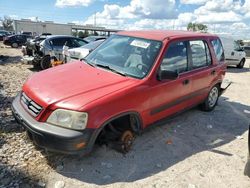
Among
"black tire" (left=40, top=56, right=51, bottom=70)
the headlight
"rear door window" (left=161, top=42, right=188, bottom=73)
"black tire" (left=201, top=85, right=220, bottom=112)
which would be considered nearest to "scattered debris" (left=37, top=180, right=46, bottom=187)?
the headlight

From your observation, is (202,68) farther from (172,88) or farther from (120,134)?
(120,134)

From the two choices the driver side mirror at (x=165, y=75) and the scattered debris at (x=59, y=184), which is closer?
the scattered debris at (x=59, y=184)

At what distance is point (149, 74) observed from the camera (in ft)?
13.0

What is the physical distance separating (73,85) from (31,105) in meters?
0.62

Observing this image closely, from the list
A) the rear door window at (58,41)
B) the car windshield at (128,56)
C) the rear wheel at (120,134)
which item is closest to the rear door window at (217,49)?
the car windshield at (128,56)

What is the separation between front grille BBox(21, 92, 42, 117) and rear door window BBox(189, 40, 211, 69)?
10.1 feet

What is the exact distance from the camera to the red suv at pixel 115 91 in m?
3.16

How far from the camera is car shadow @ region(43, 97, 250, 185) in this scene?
3473 millimetres

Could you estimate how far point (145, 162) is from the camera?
150 inches

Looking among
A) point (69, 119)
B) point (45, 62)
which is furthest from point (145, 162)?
point (45, 62)

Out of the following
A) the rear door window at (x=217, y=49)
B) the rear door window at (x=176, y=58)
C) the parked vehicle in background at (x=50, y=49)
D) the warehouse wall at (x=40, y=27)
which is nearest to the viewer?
the rear door window at (x=176, y=58)

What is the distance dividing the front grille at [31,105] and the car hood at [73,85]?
57 millimetres

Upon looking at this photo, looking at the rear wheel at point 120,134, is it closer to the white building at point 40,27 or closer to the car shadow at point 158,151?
the car shadow at point 158,151

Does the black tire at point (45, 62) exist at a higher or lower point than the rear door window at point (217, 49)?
lower
